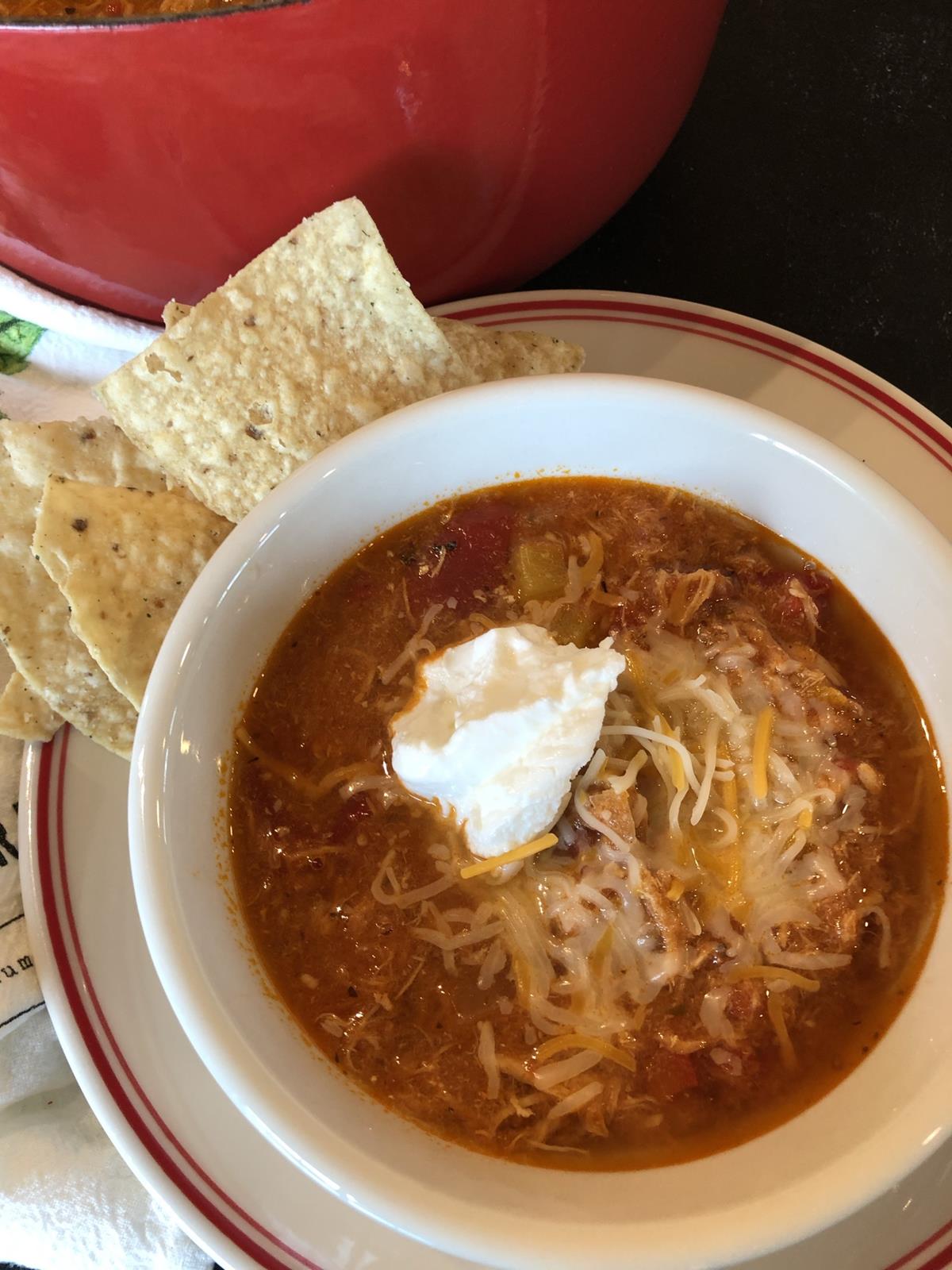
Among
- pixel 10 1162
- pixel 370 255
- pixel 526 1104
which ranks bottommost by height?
pixel 10 1162

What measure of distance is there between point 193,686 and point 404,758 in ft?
1.18

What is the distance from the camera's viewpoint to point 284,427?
6.09 feet

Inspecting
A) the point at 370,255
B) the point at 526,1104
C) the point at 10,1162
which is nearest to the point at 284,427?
the point at 370,255

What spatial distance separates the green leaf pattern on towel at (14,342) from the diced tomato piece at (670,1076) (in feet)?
6.17

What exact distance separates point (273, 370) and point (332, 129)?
445 mm

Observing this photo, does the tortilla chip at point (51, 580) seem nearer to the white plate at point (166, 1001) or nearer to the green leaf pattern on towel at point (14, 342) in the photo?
the white plate at point (166, 1001)

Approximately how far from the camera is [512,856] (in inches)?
67.0

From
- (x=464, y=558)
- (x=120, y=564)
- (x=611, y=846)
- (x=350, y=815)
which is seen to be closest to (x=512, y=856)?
(x=611, y=846)

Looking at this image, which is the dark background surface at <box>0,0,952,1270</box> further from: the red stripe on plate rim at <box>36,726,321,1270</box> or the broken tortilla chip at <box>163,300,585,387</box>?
the red stripe on plate rim at <box>36,726,321,1270</box>

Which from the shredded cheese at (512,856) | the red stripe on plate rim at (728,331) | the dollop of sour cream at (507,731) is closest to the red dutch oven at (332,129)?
the red stripe on plate rim at (728,331)

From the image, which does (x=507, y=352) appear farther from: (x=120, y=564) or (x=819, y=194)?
(x=819, y=194)

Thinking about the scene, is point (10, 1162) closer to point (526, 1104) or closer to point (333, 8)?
point (526, 1104)

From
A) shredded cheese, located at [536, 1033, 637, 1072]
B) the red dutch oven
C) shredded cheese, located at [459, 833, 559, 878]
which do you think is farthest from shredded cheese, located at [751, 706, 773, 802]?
the red dutch oven

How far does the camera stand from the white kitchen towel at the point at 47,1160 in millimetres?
1812
